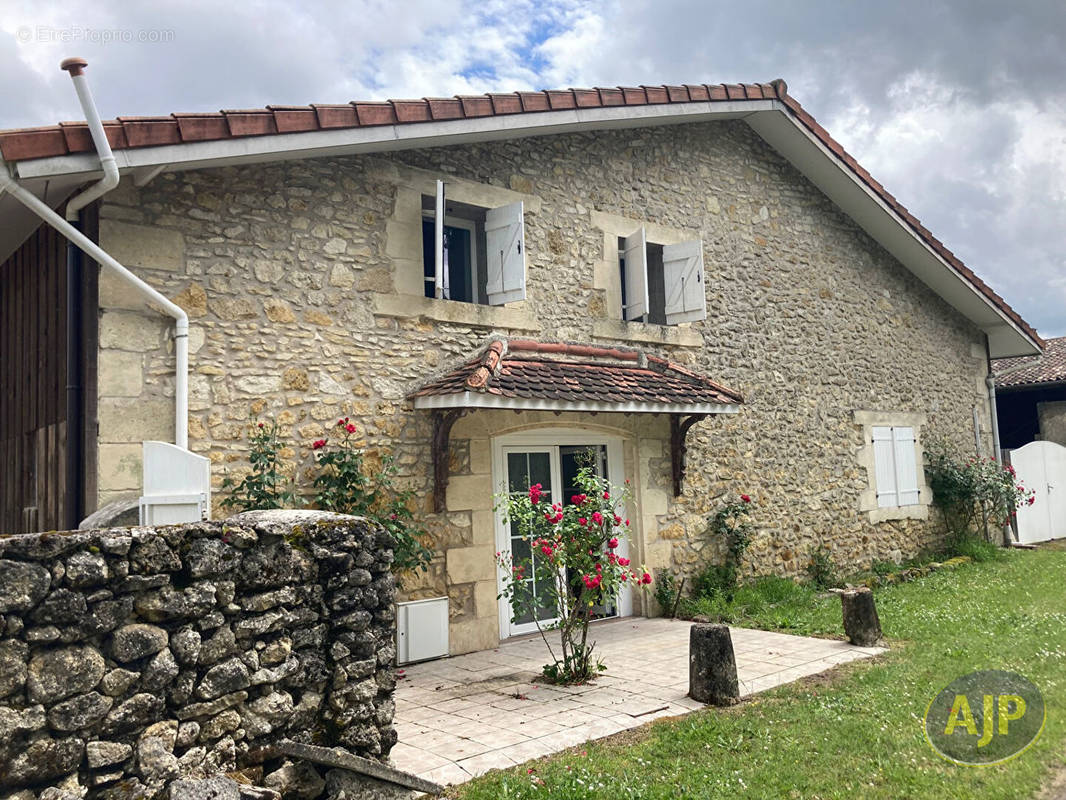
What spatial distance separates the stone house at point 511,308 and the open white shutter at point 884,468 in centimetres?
5

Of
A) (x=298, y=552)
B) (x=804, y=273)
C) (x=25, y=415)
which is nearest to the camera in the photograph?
(x=298, y=552)

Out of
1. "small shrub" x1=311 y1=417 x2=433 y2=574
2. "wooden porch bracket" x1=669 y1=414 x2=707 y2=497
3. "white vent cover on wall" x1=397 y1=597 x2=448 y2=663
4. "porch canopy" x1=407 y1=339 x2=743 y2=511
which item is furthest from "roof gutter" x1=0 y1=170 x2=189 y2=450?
"wooden porch bracket" x1=669 y1=414 x2=707 y2=497

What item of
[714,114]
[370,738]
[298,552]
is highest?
[714,114]

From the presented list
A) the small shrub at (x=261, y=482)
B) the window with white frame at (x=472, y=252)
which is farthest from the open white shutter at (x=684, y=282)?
the small shrub at (x=261, y=482)

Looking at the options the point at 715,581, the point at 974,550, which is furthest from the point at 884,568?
the point at 715,581

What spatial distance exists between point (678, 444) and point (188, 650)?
20.6 feet

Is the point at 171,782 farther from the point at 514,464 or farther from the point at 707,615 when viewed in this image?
the point at 707,615

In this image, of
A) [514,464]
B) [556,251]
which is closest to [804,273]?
[556,251]

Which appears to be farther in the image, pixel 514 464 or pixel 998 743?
pixel 514 464

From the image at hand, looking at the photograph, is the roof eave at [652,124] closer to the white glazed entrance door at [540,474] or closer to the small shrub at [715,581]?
the white glazed entrance door at [540,474]

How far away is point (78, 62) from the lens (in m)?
4.53

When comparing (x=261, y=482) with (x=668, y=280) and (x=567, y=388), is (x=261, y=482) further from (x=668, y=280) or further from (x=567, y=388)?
(x=668, y=280)

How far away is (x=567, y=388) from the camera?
23.6 feet

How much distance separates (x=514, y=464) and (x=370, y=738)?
4.05 m
